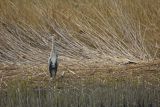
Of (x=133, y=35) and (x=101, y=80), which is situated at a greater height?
(x=133, y=35)

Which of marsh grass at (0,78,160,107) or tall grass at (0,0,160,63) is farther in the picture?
tall grass at (0,0,160,63)

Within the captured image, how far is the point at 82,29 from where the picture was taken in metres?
7.51

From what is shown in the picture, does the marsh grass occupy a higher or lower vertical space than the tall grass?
lower

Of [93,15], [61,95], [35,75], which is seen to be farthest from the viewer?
[93,15]

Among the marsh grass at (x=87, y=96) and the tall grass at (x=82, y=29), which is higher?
the tall grass at (x=82, y=29)

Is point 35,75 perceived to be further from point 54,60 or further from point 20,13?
point 20,13

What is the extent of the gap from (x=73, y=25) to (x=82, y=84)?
200 centimetres

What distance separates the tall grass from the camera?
7.13 meters

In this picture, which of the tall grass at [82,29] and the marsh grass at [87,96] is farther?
the tall grass at [82,29]

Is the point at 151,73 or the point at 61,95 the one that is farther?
the point at 151,73

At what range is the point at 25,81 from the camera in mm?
5973

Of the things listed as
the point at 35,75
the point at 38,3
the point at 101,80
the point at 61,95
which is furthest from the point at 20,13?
the point at 61,95

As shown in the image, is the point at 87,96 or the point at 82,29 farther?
the point at 82,29

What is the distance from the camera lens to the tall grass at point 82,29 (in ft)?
23.4
